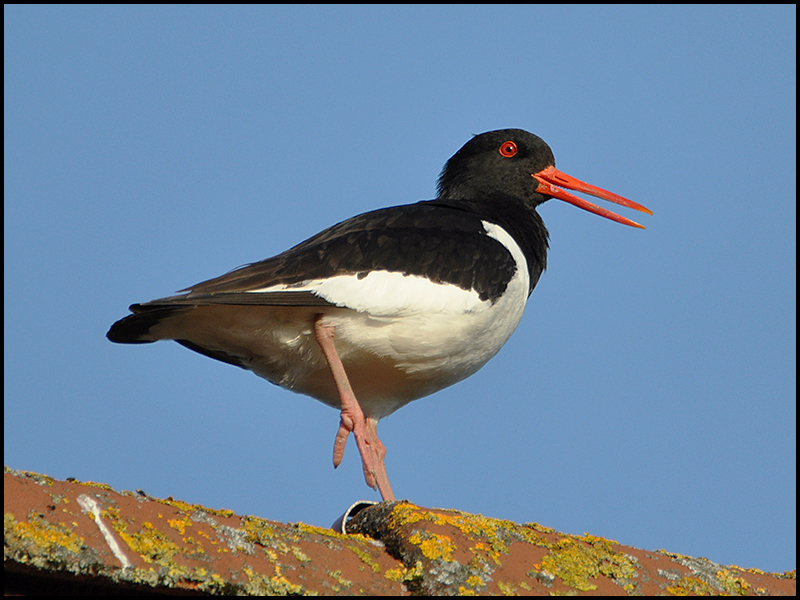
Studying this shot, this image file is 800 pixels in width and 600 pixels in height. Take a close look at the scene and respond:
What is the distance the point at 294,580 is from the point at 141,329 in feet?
8.94

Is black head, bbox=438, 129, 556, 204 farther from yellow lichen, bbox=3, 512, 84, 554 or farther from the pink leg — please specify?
yellow lichen, bbox=3, 512, 84, 554

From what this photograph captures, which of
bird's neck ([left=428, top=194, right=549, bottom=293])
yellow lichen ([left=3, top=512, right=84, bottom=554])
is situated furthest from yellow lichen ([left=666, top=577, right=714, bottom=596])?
bird's neck ([left=428, top=194, right=549, bottom=293])

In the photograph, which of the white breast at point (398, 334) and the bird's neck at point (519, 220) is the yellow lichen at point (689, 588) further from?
the bird's neck at point (519, 220)

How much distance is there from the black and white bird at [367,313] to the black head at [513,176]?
1139 mm

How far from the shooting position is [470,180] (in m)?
6.70

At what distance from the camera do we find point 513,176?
6.64 m

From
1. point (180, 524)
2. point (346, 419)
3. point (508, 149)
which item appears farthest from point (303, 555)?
point (508, 149)

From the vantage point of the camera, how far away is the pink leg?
469 cm

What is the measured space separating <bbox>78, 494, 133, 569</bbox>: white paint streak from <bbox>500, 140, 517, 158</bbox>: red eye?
Result: 16.2 feet

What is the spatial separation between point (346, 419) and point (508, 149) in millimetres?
3001

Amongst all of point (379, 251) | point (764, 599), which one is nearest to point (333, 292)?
point (379, 251)

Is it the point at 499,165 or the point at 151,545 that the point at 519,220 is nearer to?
the point at 499,165

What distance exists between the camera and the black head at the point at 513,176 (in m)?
6.63

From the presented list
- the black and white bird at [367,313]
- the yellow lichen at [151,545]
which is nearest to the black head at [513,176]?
the black and white bird at [367,313]
